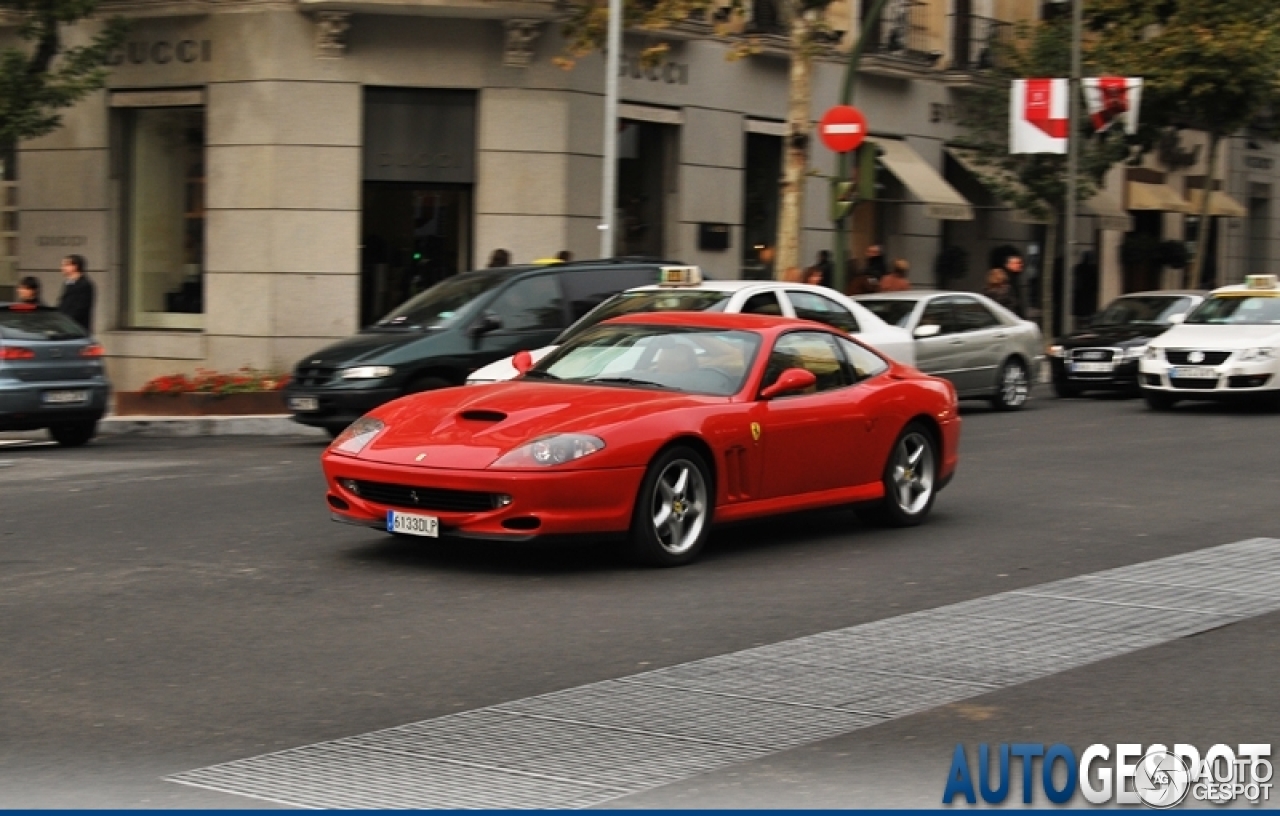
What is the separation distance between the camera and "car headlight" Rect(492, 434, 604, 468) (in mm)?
9680

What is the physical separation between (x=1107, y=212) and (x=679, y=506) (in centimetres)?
3084

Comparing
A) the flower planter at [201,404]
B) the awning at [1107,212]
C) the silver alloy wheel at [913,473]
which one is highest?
the awning at [1107,212]

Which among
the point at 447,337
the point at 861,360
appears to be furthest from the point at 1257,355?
the point at 861,360

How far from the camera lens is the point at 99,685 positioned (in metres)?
7.29

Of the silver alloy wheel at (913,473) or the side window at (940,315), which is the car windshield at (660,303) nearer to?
the silver alloy wheel at (913,473)

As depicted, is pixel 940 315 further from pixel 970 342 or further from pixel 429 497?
pixel 429 497

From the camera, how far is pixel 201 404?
20.8 m

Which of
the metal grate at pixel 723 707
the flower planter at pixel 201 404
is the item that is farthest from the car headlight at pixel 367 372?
the metal grate at pixel 723 707

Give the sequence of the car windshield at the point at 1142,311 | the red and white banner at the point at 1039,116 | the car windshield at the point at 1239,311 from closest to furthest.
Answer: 1. the car windshield at the point at 1239,311
2. the car windshield at the point at 1142,311
3. the red and white banner at the point at 1039,116

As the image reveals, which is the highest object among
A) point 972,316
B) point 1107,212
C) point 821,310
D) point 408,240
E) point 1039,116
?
point 1039,116

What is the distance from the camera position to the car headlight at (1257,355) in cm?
2180

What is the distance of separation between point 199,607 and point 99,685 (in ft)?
5.45

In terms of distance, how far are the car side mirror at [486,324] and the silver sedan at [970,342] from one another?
17.2 ft

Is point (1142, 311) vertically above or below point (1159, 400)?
above
